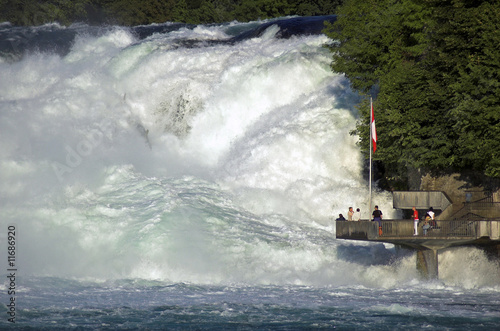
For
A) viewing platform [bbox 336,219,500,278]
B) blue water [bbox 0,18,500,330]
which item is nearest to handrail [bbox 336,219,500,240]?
viewing platform [bbox 336,219,500,278]

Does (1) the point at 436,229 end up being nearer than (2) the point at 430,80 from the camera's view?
Yes

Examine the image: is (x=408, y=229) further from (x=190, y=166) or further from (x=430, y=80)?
(x=190, y=166)

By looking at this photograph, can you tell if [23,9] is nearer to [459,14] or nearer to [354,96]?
[354,96]

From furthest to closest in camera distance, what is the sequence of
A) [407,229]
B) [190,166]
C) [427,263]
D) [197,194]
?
[190,166] → [197,194] → [427,263] → [407,229]

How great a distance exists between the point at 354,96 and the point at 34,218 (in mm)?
17444

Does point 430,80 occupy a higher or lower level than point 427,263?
higher

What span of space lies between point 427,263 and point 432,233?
2.83 m

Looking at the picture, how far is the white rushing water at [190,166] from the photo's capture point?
3653 cm

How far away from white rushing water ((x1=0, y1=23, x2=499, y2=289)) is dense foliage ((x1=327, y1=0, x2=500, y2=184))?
3.54 m

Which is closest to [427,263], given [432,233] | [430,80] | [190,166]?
[432,233]

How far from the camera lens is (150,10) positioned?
3903 inches

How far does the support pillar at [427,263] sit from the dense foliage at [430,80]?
11.8 feet

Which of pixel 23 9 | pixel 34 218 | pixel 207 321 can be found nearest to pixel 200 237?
pixel 34 218

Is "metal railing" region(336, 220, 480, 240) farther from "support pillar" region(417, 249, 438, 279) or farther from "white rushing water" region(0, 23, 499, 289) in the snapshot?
"white rushing water" region(0, 23, 499, 289)
